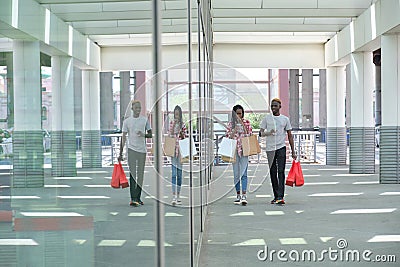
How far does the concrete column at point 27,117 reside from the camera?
0.98 m

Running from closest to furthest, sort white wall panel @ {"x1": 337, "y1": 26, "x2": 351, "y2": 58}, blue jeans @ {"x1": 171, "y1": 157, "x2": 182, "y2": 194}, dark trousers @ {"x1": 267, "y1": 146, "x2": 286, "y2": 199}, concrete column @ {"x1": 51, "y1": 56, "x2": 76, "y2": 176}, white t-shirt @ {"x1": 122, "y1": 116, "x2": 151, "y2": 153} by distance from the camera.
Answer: concrete column @ {"x1": 51, "y1": 56, "x2": 76, "y2": 176} → white t-shirt @ {"x1": 122, "y1": 116, "x2": 151, "y2": 153} → blue jeans @ {"x1": 171, "y1": 157, "x2": 182, "y2": 194} → dark trousers @ {"x1": 267, "y1": 146, "x2": 286, "y2": 199} → white wall panel @ {"x1": 337, "y1": 26, "x2": 351, "y2": 58}

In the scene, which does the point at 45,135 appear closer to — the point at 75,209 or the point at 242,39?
the point at 75,209


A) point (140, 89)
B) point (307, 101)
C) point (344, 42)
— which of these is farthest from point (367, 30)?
point (307, 101)

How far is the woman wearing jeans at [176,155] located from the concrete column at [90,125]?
1.33m

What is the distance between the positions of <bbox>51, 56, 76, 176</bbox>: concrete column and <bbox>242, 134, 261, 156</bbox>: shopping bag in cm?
734

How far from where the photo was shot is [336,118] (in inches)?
671

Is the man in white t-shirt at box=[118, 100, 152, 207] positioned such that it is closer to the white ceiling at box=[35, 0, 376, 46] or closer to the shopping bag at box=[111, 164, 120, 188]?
the shopping bag at box=[111, 164, 120, 188]

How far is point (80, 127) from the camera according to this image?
1243mm

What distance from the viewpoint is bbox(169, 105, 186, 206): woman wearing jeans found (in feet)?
8.96

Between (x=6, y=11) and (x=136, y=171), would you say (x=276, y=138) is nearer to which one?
(x=136, y=171)

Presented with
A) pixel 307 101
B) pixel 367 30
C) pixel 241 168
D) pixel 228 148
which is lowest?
Answer: pixel 241 168

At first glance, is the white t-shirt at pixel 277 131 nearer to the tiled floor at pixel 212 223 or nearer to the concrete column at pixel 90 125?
the tiled floor at pixel 212 223

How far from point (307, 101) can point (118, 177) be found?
82.4ft

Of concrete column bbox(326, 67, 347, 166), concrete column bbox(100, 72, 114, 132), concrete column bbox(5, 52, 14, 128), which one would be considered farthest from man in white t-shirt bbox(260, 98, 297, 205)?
concrete column bbox(326, 67, 347, 166)
